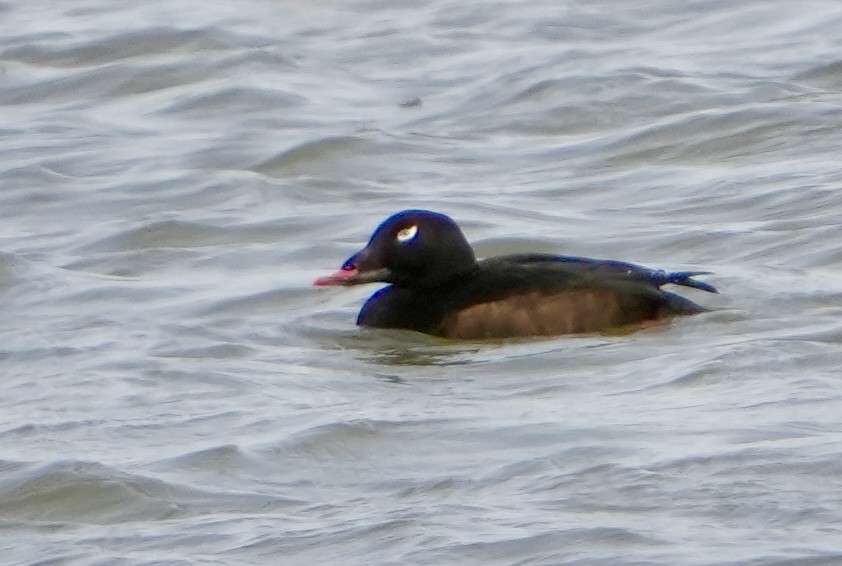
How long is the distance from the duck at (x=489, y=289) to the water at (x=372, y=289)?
126mm

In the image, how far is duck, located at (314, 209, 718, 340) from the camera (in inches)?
335

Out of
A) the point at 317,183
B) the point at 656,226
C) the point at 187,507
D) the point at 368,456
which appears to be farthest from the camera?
the point at 317,183

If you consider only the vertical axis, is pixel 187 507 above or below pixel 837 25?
below

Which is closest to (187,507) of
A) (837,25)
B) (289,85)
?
(289,85)

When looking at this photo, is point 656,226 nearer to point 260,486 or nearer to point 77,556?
point 260,486

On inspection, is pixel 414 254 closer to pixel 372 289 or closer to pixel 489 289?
pixel 489 289

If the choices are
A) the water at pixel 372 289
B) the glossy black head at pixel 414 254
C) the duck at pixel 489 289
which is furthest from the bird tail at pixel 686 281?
the glossy black head at pixel 414 254

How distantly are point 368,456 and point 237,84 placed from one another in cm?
779

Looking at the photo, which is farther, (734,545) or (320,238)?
(320,238)

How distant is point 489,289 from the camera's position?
28.5ft

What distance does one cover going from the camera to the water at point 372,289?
608 cm

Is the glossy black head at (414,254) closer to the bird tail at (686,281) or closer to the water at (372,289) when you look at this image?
the water at (372,289)

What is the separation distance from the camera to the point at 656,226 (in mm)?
10320

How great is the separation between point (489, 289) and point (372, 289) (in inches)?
47.7
